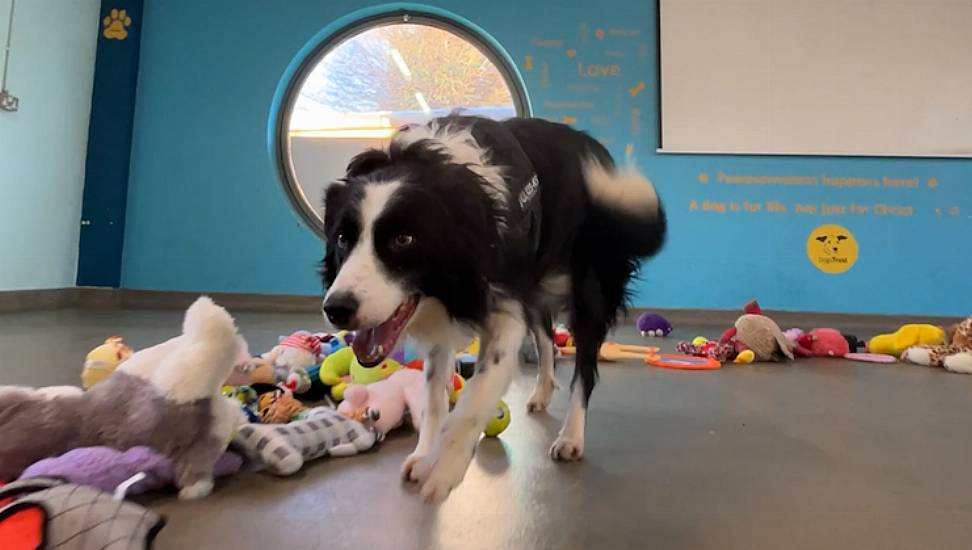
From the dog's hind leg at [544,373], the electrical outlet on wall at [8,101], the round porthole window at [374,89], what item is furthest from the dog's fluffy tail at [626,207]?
the electrical outlet on wall at [8,101]

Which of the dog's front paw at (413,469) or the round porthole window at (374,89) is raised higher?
the round porthole window at (374,89)

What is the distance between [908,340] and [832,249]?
1632 millimetres

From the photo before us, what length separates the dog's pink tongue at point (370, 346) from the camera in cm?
104

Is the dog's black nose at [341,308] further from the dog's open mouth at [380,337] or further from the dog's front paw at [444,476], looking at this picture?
the dog's front paw at [444,476]

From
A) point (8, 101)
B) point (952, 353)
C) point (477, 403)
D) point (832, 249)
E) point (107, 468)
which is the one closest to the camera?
point (107, 468)

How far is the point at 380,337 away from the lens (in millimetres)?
1060

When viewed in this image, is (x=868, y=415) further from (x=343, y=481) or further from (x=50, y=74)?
(x=50, y=74)

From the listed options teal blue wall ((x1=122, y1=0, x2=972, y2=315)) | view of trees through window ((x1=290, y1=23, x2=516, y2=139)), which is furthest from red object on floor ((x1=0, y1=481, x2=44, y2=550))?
view of trees through window ((x1=290, y1=23, x2=516, y2=139))

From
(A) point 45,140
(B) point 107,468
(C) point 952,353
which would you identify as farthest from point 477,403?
(A) point 45,140

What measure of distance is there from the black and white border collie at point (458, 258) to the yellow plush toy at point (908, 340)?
2.27 m

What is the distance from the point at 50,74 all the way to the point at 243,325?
226 cm

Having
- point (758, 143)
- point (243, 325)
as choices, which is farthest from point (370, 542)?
point (758, 143)

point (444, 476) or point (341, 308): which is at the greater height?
point (341, 308)

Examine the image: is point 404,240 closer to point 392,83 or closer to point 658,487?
point 658,487
